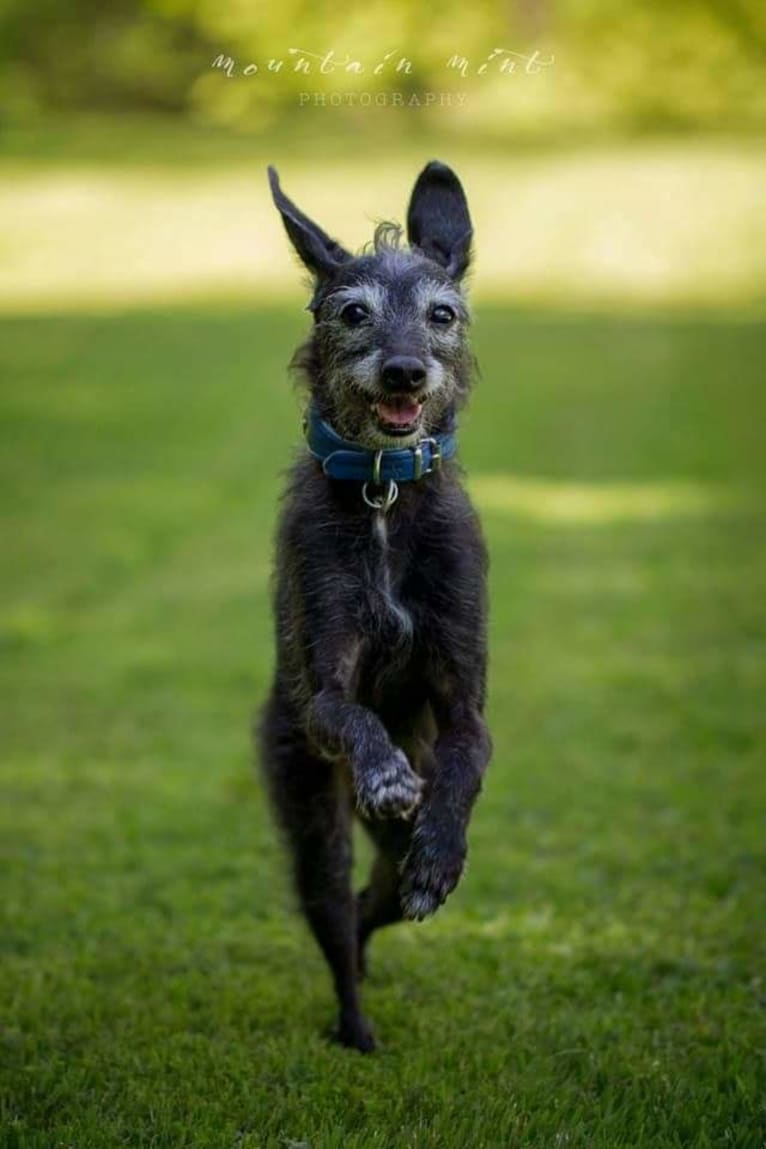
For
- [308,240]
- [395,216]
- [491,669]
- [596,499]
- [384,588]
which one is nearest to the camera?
[384,588]

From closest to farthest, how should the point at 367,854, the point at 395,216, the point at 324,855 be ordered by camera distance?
1. the point at 324,855
2. the point at 367,854
3. the point at 395,216

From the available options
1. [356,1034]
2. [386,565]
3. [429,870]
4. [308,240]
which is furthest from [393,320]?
[356,1034]

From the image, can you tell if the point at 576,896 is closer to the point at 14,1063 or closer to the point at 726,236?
the point at 14,1063

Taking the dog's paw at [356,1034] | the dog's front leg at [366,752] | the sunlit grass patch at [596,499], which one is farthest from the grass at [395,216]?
the dog's front leg at [366,752]

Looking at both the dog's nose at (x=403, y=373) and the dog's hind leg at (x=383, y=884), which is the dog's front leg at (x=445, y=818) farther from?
the dog's nose at (x=403, y=373)

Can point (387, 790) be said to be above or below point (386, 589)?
below

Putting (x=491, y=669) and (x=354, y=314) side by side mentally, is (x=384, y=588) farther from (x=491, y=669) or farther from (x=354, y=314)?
(x=491, y=669)

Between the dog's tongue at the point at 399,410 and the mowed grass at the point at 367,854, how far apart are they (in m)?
1.99

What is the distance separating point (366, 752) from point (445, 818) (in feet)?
1.01

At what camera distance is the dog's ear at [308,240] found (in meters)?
5.12

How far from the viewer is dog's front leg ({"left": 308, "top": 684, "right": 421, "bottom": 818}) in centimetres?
447

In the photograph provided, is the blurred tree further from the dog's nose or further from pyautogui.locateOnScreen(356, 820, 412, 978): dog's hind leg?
the dog's nose

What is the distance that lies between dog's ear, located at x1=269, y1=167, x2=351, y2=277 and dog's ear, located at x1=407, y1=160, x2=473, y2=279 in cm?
30

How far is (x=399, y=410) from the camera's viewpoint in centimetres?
487
